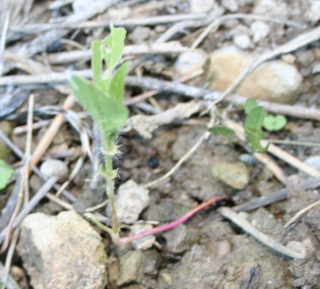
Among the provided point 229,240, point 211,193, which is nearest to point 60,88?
point 211,193

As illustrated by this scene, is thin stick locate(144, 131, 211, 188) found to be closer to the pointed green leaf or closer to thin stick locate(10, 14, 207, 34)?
thin stick locate(10, 14, 207, 34)

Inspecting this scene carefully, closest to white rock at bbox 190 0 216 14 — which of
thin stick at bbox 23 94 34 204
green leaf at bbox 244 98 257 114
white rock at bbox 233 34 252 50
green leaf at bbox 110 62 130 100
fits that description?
white rock at bbox 233 34 252 50

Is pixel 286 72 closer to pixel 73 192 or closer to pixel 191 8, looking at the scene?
pixel 191 8

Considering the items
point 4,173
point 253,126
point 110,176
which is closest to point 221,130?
point 253,126

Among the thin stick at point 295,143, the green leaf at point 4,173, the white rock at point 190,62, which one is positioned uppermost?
the white rock at point 190,62

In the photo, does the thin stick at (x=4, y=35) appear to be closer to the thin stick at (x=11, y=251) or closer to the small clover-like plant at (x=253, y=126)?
the thin stick at (x=11, y=251)

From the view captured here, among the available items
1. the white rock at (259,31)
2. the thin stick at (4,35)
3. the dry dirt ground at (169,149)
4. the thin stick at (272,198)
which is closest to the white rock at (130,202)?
the dry dirt ground at (169,149)
